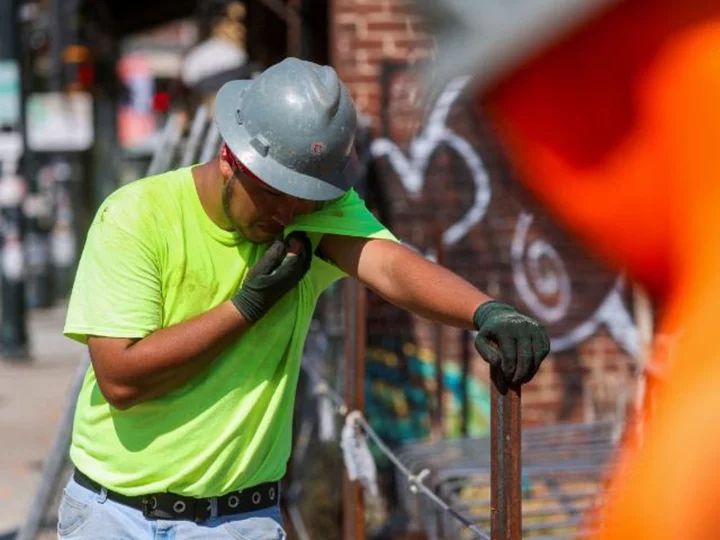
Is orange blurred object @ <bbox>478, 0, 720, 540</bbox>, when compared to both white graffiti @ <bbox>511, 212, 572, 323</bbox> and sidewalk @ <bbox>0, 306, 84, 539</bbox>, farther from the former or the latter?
sidewalk @ <bbox>0, 306, 84, 539</bbox>

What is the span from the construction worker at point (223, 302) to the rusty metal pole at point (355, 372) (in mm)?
1472

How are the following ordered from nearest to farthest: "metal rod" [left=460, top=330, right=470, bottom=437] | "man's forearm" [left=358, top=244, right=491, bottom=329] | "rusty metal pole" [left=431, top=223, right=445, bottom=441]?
"man's forearm" [left=358, top=244, right=491, bottom=329] → "rusty metal pole" [left=431, top=223, right=445, bottom=441] → "metal rod" [left=460, top=330, right=470, bottom=437]

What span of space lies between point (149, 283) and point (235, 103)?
433mm

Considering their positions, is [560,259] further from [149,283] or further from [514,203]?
[149,283]

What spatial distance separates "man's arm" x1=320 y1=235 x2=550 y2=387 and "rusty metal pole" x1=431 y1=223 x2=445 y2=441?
2500mm

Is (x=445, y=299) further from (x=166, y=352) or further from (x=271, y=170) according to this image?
(x=166, y=352)

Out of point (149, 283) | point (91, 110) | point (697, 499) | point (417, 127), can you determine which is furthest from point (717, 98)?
point (91, 110)

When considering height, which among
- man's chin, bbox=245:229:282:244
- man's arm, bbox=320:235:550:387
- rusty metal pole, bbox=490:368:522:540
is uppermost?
man's chin, bbox=245:229:282:244

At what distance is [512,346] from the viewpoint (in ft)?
7.69

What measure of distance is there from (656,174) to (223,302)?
3.16 feet

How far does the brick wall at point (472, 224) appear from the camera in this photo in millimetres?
6383

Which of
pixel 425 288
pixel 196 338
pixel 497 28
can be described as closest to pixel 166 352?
pixel 196 338

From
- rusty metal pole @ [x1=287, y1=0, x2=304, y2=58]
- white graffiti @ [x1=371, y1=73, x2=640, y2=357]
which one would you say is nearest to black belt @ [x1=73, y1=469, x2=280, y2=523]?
white graffiti @ [x1=371, y1=73, x2=640, y2=357]

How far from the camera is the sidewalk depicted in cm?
738
